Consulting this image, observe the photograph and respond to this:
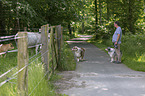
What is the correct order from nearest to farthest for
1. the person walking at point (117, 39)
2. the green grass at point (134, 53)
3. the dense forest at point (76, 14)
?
the green grass at point (134, 53), the person walking at point (117, 39), the dense forest at point (76, 14)

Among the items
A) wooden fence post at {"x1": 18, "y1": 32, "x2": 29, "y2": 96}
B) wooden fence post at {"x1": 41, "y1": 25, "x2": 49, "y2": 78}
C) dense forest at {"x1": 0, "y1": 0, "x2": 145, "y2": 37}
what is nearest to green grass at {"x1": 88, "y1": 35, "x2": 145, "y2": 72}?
wooden fence post at {"x1": 41, "y1": 25, "x2": 49, "y2": 78}

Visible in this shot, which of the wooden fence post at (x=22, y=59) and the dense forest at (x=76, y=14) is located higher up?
the dense forest at (x=76, y=14)

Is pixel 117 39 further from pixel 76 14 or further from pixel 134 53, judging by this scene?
pixel 76 14

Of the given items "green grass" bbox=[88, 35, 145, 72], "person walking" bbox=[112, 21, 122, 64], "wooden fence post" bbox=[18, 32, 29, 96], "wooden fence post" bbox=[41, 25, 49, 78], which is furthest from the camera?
"person walking" bbox=[112, 21, 122, 64]

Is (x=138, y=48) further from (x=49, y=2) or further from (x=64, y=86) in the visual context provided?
(x=49, y=2)

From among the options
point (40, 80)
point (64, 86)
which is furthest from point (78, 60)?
point (40, 80)

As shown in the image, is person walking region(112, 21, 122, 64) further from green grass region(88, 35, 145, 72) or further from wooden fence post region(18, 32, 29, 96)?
wooden fence post region(18, 32, 29, 96)

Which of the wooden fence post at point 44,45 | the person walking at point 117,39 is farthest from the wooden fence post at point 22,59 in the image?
the person walking at point 117,39

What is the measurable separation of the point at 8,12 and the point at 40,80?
1132 centimetres

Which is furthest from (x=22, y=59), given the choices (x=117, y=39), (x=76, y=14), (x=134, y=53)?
(x=76, y=14)

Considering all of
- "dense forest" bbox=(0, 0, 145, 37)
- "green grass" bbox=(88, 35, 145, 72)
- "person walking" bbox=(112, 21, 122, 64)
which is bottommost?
"green grass" bbox=(88, 35, 145, 72)

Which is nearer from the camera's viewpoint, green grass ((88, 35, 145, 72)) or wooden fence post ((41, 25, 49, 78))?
wooden fence post ((41, 25, 49, 78))

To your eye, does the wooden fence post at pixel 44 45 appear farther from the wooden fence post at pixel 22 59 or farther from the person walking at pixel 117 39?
the person walking at pixel 117 39

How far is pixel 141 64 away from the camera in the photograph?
9.24 meters
